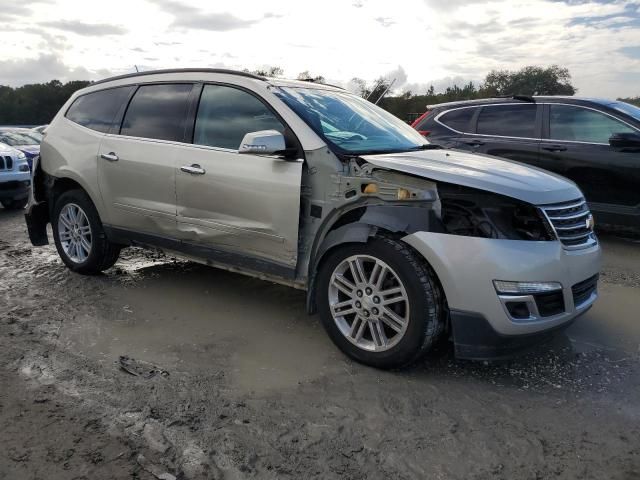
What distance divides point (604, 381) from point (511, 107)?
481cm

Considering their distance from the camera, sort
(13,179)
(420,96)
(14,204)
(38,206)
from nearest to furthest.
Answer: (38,206) → (13,179) → (14,204) → (420,96)

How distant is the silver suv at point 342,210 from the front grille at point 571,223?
0.01 metres

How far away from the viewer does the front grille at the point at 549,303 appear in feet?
10.3

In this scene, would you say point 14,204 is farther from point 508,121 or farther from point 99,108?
point 508,121

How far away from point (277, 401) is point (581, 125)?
5.51 metres

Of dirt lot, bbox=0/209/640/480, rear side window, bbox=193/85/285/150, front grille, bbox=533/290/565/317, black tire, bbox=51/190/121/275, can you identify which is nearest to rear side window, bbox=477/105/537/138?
dirt lot, bbox=0/209/640/480

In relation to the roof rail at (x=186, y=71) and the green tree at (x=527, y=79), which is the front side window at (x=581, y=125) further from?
the green tree at (x=527, y=79)

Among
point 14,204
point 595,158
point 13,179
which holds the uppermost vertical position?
point 595,158

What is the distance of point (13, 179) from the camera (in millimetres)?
10062

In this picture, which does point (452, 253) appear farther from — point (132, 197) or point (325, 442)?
point (132, 197)

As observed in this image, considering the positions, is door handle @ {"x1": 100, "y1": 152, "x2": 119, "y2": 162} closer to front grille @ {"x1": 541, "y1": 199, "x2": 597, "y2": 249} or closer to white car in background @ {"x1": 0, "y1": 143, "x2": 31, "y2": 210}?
front grille @ {"x1": 541, "y1": 199, "x2": 597, "y2": 249}

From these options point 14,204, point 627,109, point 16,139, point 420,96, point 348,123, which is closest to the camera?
point 348,123

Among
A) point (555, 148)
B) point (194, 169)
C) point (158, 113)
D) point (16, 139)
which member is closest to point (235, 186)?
point (194, 169)

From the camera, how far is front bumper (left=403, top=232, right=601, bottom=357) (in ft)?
10.1
